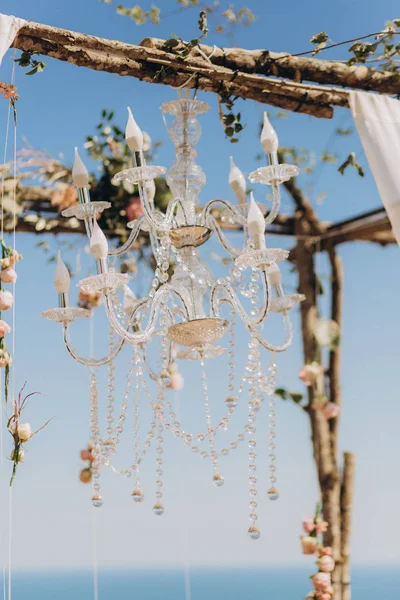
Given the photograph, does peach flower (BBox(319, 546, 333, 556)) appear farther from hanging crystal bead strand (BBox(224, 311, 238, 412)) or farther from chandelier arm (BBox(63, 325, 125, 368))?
chandelier arm (BBox(63, 325, 125, 368))

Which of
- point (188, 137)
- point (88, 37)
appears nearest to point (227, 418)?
point (188, 137)

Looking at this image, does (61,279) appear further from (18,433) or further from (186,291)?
(18,433)

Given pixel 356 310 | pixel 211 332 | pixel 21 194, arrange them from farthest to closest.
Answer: pixel 356 310 → pixel 21 194 → pixel 211 332

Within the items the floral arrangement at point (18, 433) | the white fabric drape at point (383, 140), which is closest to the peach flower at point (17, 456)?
the floral arrangement at point (18, 433)

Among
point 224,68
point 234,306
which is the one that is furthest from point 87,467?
point 224,68

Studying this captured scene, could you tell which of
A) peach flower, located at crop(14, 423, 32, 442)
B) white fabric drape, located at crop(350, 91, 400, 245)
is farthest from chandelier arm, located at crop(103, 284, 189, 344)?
white fabric drape, located at crop(350, 91, 400, 245)

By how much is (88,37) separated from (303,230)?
171cm

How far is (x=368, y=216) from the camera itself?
3.43 meters

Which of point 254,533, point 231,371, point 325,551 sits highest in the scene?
point 231,371

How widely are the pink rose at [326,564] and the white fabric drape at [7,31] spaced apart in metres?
2.09

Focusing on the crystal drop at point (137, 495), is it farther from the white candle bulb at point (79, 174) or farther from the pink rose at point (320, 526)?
the pink rose at point (320, 526)

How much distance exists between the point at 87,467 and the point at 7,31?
5.62ft

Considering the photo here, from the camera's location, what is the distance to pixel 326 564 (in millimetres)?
3080

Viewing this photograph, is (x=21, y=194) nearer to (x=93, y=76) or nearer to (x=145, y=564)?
(x=93, y=76)
